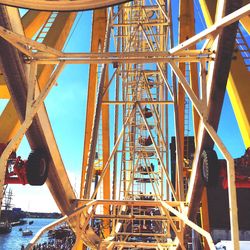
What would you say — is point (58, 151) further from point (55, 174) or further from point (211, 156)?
point (211, 156)

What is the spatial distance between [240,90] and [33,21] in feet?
25.3

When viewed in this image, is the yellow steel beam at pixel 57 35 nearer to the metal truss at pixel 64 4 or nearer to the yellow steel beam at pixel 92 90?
the yellow steel beam at pixel 92 90

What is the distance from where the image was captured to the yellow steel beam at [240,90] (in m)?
10.2

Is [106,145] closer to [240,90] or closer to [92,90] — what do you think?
[92,90]

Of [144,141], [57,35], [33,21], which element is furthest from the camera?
[144,141]

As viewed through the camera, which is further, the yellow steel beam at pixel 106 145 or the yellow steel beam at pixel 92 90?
the yellow steel beam at pixel 106 145

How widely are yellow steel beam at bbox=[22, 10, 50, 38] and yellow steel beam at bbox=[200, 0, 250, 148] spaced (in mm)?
6141

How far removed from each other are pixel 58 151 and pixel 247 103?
655cm

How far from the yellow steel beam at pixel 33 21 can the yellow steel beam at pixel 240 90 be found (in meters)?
6.14

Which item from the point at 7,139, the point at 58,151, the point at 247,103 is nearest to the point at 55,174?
the point at 58,151

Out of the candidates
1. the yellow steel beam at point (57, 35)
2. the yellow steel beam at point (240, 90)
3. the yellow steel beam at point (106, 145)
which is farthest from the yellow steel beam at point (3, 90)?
the yellow steel beam at point (240, 90)

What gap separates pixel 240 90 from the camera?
1042cm

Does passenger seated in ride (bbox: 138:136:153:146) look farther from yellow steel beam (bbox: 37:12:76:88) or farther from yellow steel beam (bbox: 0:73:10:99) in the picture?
yellow steel beam (bbox: 0:73:10:99)

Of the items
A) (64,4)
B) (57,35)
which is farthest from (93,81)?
(64,4)
